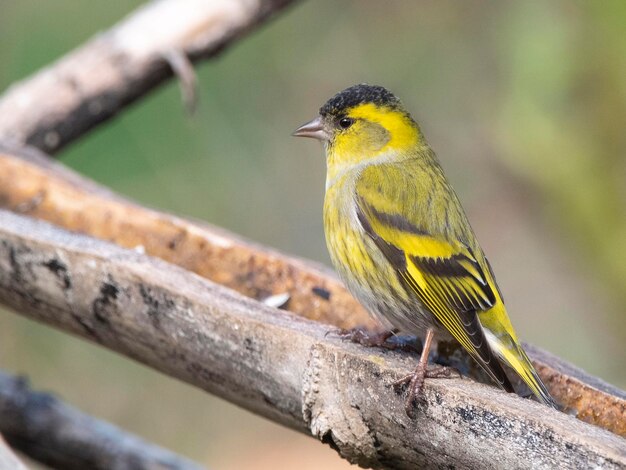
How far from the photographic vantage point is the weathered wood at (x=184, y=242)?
396 centimetres

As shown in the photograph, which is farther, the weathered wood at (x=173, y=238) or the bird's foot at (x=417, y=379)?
the weathered wood at (x=173, y=238)

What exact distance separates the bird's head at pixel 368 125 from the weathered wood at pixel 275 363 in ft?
2.64

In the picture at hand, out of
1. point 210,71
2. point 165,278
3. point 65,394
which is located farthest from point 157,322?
point 210,71

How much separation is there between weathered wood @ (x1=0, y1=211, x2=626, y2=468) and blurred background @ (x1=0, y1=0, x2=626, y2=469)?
2108mm

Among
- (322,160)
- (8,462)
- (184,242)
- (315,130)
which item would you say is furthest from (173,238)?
(322,160)

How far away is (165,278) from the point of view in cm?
338

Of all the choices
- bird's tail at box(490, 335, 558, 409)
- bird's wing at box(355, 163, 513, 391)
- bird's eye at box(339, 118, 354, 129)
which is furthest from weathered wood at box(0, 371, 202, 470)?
bird's eye at box(339, 118, 354, 129)

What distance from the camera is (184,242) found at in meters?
4.23

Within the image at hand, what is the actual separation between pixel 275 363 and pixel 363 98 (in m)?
1.22

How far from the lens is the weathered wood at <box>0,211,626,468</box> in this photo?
2531 millimetres

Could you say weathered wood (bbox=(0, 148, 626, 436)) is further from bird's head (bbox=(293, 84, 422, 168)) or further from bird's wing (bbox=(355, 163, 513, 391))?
bird's head (bbox=(293, 84, 422, 168))

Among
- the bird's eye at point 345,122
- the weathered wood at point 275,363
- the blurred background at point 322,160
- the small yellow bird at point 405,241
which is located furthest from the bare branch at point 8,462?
the blurred background at point 322,160

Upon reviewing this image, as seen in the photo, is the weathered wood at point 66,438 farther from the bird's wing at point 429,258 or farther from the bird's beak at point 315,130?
the bird's beak at point 315,130

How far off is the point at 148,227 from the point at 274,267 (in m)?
0.63
